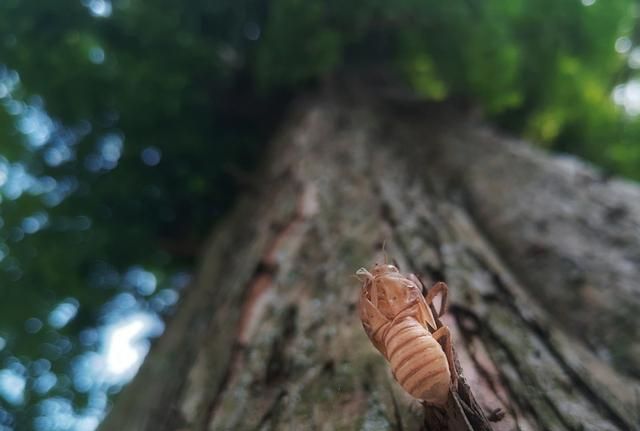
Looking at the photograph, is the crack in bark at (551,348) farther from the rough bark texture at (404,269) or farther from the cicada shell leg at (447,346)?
the cicada shell leg at (447,346)

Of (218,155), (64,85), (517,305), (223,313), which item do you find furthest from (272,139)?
(517,305)

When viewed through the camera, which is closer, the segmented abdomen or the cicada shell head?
the segmented abdomen

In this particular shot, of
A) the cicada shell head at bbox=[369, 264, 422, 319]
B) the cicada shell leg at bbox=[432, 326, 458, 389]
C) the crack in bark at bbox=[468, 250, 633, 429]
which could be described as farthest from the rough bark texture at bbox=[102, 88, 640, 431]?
the cicada shell head at bbox=[369, 264, 422, 319]

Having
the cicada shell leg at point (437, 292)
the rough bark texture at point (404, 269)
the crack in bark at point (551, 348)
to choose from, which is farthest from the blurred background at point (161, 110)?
the cicada shell leg at point (437, 292)

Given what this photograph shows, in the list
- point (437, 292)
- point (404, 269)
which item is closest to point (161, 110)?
point (404, 269)

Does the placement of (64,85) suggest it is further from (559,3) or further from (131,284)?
(559,3)

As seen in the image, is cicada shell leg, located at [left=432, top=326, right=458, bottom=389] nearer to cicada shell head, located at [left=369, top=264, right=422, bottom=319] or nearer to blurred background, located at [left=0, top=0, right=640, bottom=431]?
cicada shell head, located at [left=369, top=264, right=422, bottom=319]
